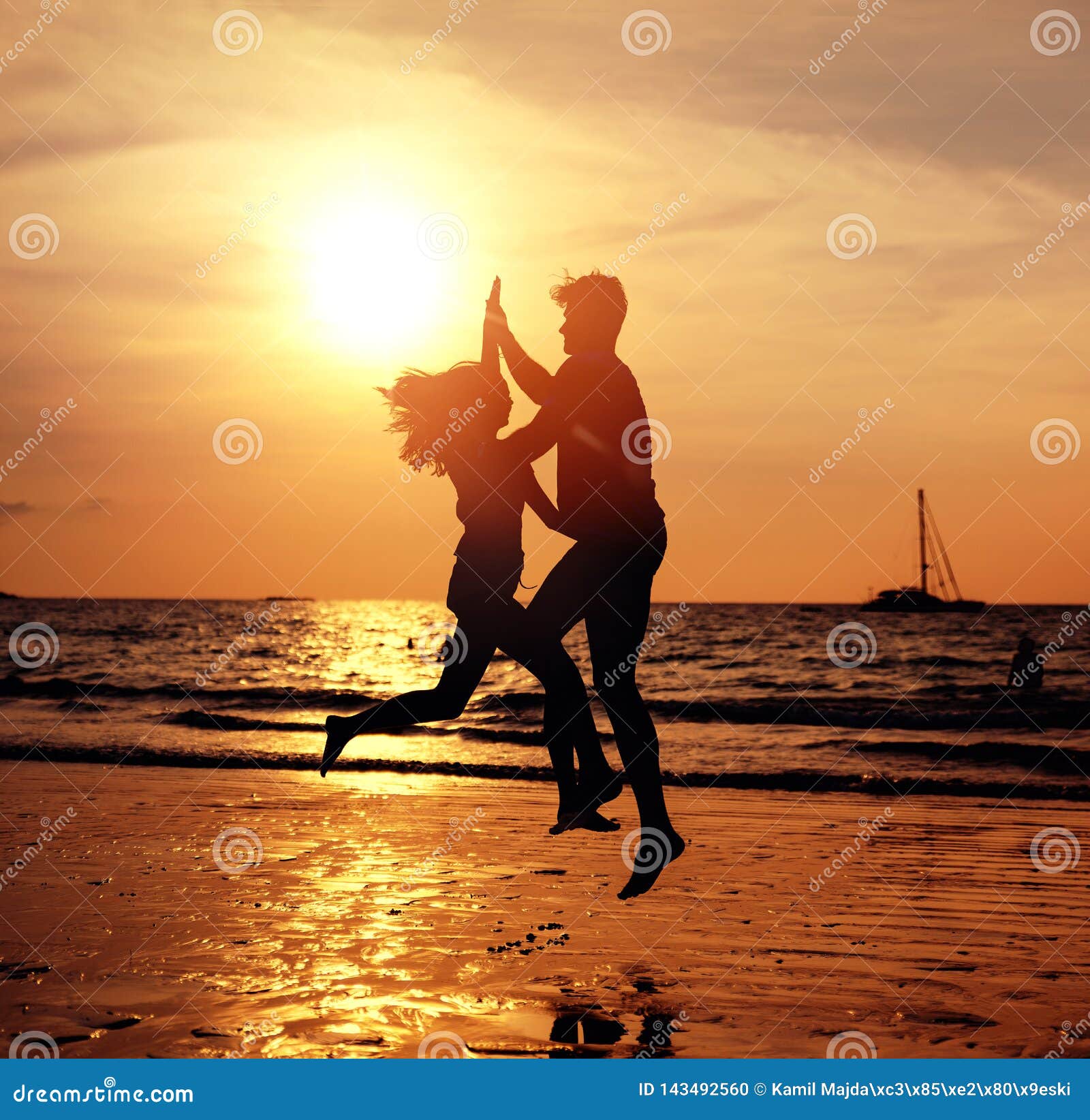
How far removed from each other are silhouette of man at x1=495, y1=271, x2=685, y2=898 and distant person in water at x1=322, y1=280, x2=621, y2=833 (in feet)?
0.28

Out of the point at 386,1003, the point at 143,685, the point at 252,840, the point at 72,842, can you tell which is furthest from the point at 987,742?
the point at 143,685

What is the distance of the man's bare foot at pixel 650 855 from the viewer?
5262 millimetres

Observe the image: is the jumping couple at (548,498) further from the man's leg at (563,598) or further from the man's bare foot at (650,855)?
the man's bare foot at (650,855)

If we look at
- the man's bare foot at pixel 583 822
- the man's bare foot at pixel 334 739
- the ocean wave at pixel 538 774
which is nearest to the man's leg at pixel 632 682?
the man's bare foot at pixel 583 822

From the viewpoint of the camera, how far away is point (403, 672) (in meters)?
49.3

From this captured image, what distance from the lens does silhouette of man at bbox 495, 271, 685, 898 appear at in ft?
15.8

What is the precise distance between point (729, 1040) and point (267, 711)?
81.1ft

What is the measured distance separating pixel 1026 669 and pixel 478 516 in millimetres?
34370

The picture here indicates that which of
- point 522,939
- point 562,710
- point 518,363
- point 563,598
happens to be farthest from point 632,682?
point 522,939

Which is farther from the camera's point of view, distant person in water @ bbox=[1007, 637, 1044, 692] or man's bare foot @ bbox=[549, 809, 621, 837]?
distant person in water @ bbox=[1007, 637, 1044, 692]

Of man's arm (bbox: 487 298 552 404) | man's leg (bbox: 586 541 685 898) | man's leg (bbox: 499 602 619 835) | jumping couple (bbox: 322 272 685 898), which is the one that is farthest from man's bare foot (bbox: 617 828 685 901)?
man's arm (bbox: 487 298 552 404)

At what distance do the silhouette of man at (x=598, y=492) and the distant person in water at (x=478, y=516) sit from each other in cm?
8

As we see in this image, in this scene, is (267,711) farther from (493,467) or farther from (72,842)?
(493,467)

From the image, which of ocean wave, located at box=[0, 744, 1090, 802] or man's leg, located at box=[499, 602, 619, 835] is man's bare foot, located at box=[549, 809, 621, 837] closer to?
man's leg, located at box=[499, 602, 619, 835]
